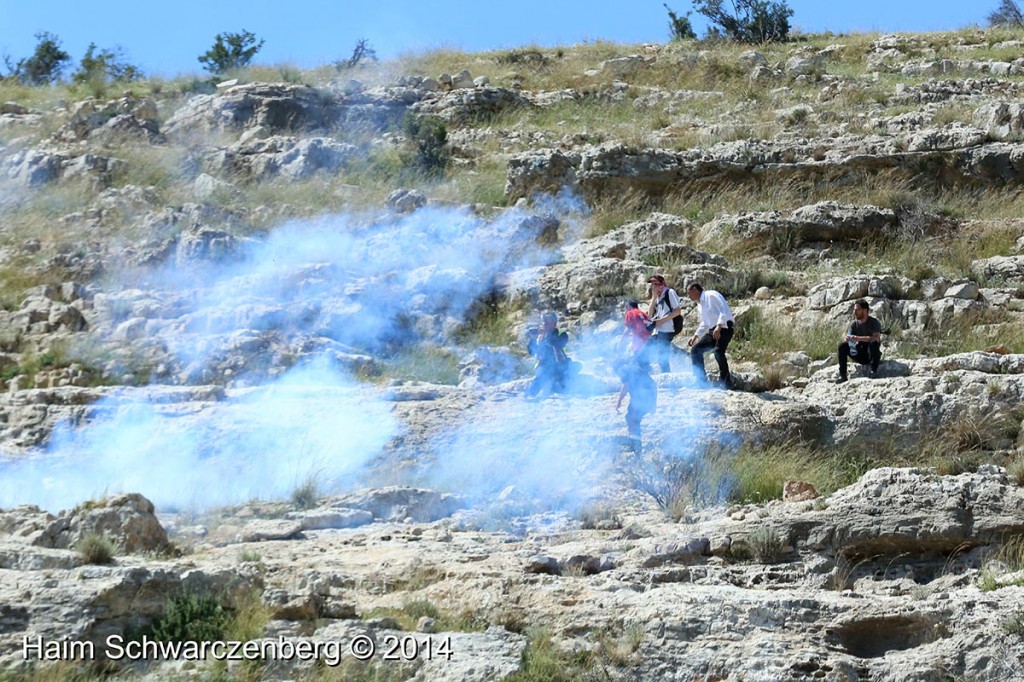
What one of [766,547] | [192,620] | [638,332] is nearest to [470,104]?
[638,332]

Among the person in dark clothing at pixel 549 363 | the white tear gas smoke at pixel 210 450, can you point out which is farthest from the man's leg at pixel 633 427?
the white tear gas smoke at pixel 210 450

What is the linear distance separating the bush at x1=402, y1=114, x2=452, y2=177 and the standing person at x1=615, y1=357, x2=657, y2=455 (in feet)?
26.3

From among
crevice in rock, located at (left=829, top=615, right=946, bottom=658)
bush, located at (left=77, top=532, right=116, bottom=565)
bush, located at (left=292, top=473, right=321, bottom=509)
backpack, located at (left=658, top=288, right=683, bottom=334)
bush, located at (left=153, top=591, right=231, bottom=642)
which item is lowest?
crevice in rock, located at (left=829, top=615, right=946, bottom=658)

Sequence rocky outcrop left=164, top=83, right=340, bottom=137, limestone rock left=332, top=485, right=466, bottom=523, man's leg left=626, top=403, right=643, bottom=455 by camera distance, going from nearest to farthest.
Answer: limestone rock left=332, top=485, right=466, bottom=523
man's leg left=626, top=403, right=643, bottom=455
rocky outcrop left=164, top=83, right=340, bottom=137

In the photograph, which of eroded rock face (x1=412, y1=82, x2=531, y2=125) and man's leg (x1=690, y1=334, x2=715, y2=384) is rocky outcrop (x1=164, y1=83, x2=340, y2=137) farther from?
man's leg (x1=690, y1=334, x2=715, y2=384)

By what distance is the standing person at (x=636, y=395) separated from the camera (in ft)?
33.9

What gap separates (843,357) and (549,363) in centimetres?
245

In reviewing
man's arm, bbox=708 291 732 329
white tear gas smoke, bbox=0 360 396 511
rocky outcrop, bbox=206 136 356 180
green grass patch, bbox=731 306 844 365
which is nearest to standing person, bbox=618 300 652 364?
man's arm, bbox=708 291 732 329

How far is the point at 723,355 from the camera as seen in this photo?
443 inches

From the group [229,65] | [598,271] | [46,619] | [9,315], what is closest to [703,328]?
[598,271]

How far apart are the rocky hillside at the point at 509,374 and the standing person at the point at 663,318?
0.31 m

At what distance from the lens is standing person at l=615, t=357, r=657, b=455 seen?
10.3 metres

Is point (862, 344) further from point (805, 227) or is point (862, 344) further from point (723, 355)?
point (805, 227)

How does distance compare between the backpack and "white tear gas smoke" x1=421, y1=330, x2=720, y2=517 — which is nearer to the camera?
"white tear gas smoke" x1=421, y1=330, x2=720, y2=517
